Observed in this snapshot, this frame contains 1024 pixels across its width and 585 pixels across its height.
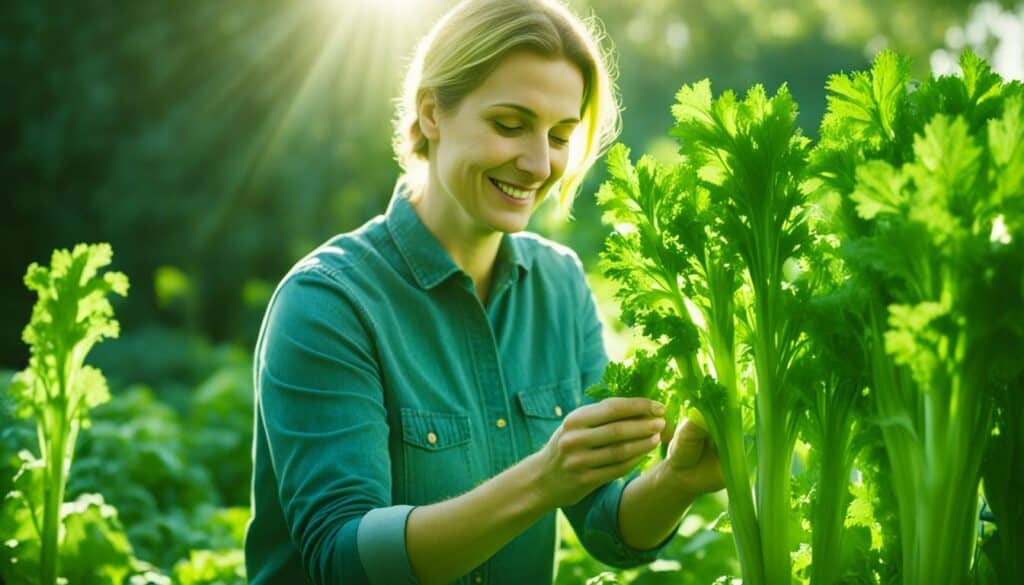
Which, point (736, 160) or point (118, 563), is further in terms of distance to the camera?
point (118, 563)

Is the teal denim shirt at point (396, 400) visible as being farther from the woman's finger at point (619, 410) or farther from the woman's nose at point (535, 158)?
the woman's finger at point (619, 410)

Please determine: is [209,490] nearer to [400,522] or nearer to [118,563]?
[118,563]

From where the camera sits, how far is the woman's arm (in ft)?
5.04

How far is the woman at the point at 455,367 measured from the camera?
185 centimetres

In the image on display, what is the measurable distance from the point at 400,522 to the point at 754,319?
2.61 ft

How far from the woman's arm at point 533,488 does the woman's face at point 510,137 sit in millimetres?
735

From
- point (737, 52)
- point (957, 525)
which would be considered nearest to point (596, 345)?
point (957, 525)

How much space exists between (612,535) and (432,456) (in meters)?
0.47

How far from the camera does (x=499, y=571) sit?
2.35 m

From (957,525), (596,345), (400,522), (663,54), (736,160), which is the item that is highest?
(663,54)

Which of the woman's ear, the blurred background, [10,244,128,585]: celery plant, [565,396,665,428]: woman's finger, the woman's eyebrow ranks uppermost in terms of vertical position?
the blurred background

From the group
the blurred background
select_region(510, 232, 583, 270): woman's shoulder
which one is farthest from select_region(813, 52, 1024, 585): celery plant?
the blurred background

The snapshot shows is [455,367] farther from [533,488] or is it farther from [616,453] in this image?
[616,453]

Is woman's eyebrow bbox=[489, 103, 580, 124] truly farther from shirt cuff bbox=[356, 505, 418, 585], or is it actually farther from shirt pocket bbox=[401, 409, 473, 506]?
shirt cuff bbox=[356, 505, 418, 585]
